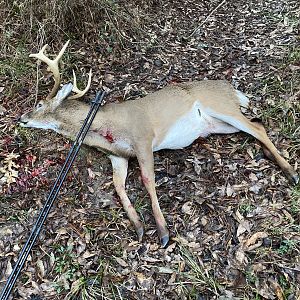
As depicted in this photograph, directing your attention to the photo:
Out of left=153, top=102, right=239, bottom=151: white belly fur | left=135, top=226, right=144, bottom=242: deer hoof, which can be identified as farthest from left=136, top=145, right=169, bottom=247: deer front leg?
left=153, top=102, right=239, bottom=151: white belly fur

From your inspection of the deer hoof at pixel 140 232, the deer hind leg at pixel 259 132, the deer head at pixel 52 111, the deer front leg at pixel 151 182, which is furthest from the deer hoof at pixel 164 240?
the deer head at pixel 52 111

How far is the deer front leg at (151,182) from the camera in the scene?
4.34 meters

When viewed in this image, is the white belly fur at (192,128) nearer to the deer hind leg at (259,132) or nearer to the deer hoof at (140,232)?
the deer hind leg at (259,132)

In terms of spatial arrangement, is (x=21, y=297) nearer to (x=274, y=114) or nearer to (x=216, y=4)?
(x=274, y=114)

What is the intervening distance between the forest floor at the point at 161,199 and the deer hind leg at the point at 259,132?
0.09m

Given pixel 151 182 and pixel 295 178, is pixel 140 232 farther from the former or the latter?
pixel 295 178

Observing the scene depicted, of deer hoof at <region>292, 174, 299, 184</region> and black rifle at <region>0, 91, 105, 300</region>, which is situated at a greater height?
black rifle at <region>0, 91, 105, 300</region>

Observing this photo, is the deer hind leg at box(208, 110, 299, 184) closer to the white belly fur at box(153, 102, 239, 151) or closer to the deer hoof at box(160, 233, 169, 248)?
the white belly fur at box(153, 102, 239, 151)

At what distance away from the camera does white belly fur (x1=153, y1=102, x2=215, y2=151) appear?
5117 millimetres

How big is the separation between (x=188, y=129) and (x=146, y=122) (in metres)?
0.53

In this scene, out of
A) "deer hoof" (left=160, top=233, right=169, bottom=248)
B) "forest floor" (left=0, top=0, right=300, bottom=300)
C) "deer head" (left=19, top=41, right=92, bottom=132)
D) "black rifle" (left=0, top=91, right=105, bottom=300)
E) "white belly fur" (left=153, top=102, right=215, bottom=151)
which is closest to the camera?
"black rifle" (left=0, top=91, right=105, bottom=300)

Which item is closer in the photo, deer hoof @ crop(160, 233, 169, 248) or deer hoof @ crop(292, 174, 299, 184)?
deer hoof @ crop(160, 233, 169, 248)

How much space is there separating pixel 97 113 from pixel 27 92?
1.59m

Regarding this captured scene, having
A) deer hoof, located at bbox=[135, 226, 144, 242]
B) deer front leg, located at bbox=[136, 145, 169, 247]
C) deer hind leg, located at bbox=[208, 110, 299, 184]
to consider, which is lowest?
deer hoof, located at bbox=[135, 226, 144, 242]
